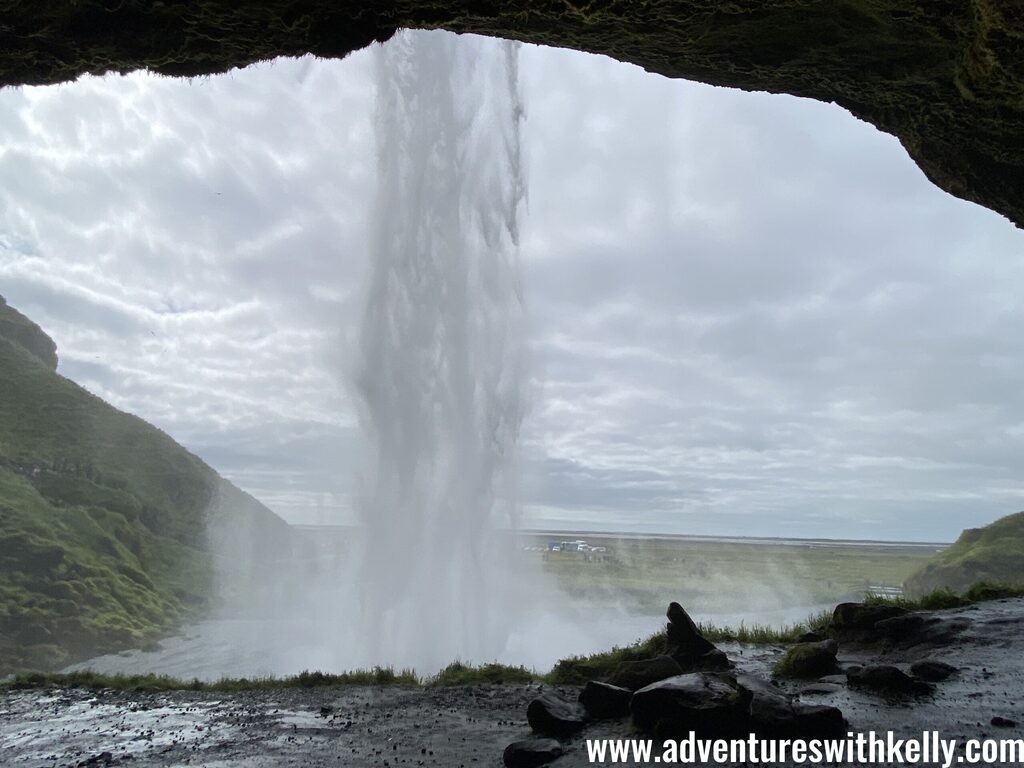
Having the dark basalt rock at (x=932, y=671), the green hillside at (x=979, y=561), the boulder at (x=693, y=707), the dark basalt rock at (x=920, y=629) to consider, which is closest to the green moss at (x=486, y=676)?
the boulder at (x=693, y=707)

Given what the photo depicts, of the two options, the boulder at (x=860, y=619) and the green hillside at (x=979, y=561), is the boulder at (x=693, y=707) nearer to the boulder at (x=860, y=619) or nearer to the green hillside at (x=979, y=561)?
the boulder at (x=860, y=619)

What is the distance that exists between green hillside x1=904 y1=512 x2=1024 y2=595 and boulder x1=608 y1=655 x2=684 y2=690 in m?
35.0

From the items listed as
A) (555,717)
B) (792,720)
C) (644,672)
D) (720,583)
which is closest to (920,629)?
(644,672)

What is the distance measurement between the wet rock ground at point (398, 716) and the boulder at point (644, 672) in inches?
51.4

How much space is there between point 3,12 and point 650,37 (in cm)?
932

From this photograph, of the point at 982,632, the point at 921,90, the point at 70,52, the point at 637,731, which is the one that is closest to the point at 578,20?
the point at 921,90

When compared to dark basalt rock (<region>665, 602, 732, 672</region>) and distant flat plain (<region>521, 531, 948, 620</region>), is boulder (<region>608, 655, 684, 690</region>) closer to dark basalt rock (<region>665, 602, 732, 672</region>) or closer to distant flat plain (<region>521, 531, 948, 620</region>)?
dark basalt rock (<region>665, 602, 732, 672</region>)

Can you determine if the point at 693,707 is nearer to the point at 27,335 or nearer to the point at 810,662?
the point at 810,662

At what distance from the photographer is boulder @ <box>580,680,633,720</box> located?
9555mm

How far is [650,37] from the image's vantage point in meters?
10.1

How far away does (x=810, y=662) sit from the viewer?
11227mm

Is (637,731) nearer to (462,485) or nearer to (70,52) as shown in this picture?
(70,52)

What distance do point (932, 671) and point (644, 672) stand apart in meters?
4.65

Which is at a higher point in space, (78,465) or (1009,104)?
(1009,104)
